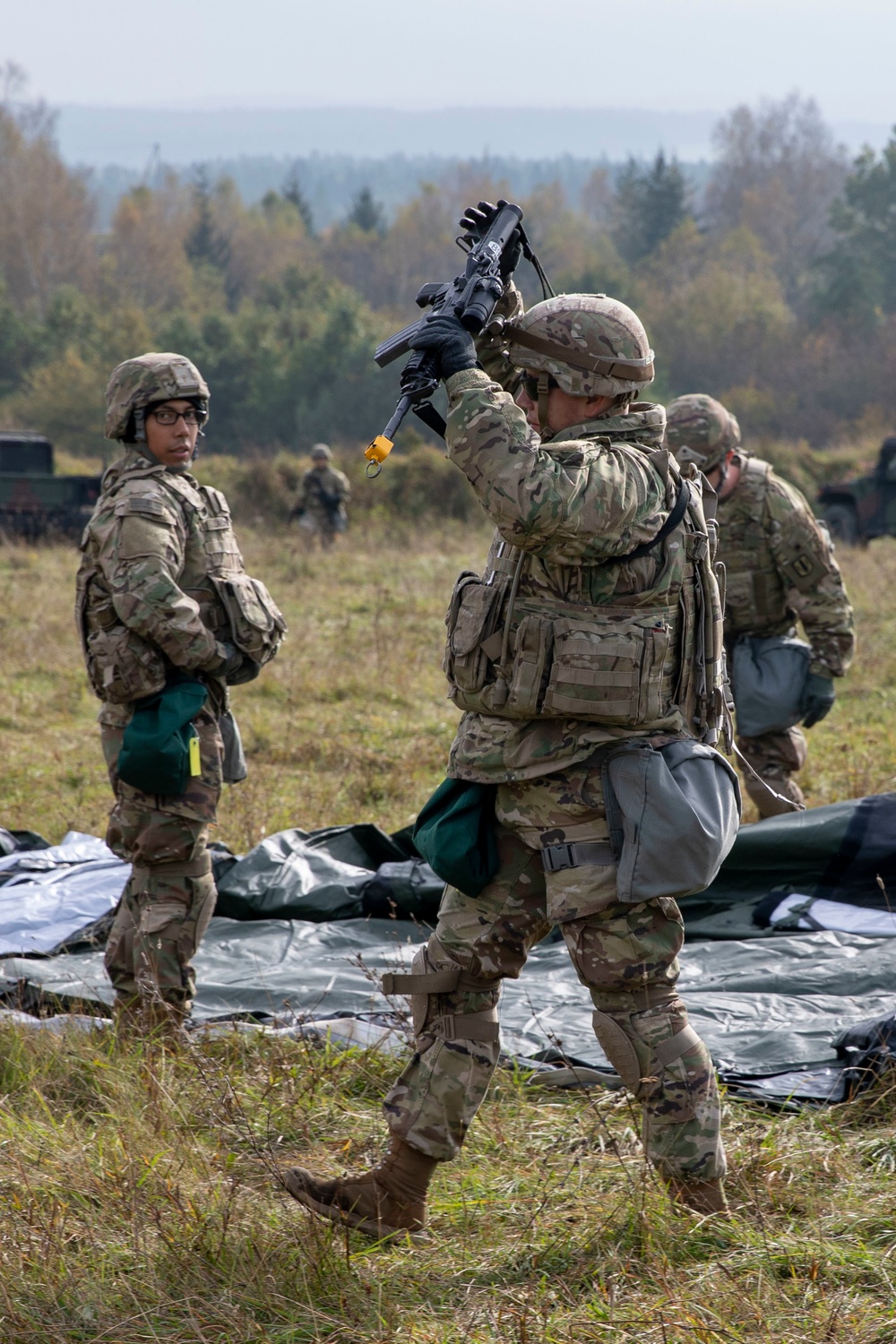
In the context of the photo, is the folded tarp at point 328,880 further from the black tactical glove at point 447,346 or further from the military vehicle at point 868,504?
the military vehicle at point 868,504

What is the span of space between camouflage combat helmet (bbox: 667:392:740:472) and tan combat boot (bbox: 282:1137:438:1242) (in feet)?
9.90

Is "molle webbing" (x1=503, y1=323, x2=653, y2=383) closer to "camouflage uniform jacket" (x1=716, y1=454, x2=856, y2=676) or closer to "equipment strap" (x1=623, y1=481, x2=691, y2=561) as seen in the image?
"equipment strap" (x1=623, y1=481, x2=691, y2=561)

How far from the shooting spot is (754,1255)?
8.46 ft

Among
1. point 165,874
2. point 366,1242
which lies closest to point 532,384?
point 366,1242

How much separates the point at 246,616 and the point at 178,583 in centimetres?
23

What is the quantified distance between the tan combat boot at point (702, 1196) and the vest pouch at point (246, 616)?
1.96 metres

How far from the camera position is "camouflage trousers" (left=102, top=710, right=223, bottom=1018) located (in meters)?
3.99

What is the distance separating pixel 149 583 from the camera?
12.7 feet

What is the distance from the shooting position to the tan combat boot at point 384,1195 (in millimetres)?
2748

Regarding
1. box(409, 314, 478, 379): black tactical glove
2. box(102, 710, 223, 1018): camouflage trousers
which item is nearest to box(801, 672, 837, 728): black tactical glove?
box(102, 710, 223, 1018): camouflage trousers

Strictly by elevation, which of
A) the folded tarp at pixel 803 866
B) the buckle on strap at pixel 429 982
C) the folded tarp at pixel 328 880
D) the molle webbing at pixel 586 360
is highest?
the molle webbing at pixel 586 360

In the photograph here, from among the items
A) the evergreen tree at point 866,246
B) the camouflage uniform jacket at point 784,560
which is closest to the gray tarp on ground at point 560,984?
the camouflage uniform jacket at point 784,560

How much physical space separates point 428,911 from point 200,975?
2.78 ft

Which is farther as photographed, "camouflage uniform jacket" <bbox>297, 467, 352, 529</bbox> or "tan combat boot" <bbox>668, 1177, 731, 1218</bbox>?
"camouflage uniform jacket" <bbox>297, 467, 352, 529</bbox>
